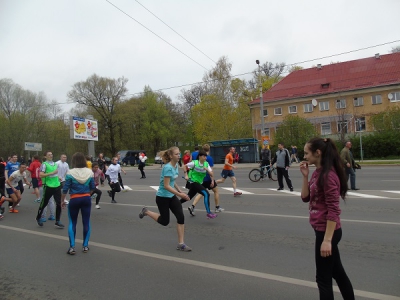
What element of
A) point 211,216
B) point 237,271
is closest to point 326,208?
point 237,271

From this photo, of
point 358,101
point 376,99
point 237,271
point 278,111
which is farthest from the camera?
point 278,111

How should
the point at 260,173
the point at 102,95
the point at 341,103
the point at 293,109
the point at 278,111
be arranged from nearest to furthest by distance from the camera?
the point at 260,173
the point at 341,103
the point at 293,109
the point at 278,111
the point at 102,95

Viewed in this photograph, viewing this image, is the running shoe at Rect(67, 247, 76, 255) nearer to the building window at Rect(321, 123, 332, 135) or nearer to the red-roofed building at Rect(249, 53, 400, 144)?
the red-roofed building at Rect(249, 53, 400, 144)

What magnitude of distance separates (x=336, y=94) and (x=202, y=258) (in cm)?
4610

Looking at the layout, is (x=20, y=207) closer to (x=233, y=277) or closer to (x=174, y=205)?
(x=174, y=205)

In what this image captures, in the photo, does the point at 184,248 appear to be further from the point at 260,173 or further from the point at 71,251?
the point at 260,173

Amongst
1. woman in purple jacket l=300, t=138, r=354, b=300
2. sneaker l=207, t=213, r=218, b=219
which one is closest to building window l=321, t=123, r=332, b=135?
sneaker l=207, t=213, r=218, b=219

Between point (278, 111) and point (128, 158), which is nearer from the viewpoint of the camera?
point (128, 158)

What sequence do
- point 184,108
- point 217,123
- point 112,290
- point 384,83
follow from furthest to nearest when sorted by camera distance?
point 184,108 < point 217,123 < point 384,83 < point 112,290

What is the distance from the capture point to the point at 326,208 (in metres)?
2.96

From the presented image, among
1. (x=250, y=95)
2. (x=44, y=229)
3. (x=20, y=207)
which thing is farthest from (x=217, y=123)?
(x=44, y=229)

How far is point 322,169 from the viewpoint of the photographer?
→ 9.82 feet

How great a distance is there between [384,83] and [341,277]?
47.2 metres

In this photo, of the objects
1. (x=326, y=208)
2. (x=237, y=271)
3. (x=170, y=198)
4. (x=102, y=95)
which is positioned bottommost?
(x=237, y=271)
